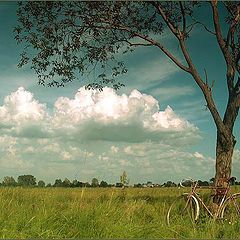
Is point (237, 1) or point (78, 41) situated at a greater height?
point (237, 1)

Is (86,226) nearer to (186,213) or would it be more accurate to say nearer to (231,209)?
(186,213)

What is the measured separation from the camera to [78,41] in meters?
19.5

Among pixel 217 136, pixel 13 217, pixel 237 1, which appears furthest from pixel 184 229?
pixel 237 1

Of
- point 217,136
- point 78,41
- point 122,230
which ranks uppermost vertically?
point 78,41

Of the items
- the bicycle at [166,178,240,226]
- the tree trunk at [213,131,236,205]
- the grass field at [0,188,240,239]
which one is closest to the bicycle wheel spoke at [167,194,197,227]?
the bicycle at [166,178,240,226]

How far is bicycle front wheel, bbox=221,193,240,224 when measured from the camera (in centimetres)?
A: 1416

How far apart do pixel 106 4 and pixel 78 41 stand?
186cm

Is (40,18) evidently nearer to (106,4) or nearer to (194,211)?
(106,4)

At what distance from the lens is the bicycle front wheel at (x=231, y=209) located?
14164 mm

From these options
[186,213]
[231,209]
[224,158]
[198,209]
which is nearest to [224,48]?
[224,158]

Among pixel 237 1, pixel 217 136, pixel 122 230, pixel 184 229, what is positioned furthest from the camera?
pixel 237 1

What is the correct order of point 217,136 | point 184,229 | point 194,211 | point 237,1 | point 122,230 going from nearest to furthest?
point 122,230 → point 184,229 → point 194,211 → point 217,136 → point 237,1

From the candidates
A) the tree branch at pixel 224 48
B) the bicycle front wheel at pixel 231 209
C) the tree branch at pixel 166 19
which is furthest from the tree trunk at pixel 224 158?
the tree branch at pixel 166 19

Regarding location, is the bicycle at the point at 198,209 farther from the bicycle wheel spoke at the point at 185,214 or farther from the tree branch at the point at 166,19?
the tree branch at the point at 166,19
